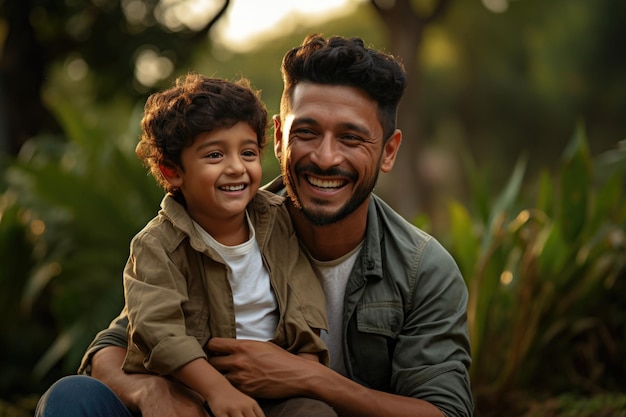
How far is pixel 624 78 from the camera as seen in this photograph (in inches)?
1023

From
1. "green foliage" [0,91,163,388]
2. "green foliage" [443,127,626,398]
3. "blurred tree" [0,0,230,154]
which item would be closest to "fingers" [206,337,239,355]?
"green foliage" [443,127,626,398]

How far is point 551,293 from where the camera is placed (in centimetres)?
479

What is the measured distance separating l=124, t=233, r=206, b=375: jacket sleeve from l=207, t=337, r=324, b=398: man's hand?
12cm

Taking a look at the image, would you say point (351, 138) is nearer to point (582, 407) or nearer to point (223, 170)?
point (223, 170)

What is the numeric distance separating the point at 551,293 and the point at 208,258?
8.56ft

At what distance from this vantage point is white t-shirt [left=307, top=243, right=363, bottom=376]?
9.95 ft

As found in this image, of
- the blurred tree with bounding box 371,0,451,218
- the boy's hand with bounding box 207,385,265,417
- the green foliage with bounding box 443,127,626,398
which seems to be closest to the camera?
the boy's hand with bounding box 207,385,265,417

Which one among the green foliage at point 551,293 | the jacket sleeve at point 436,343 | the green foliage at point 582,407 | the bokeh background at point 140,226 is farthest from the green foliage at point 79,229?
the jacket sleeve at point 436,343

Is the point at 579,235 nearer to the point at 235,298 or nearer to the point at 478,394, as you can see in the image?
the point at 478,394

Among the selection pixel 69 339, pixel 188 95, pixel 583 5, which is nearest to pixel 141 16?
pixel 69 339

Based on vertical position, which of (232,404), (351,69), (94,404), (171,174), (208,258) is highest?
(351,69)

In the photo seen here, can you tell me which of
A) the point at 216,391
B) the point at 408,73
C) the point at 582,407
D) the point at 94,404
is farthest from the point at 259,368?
the point at 408,73

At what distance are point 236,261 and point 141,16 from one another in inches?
269

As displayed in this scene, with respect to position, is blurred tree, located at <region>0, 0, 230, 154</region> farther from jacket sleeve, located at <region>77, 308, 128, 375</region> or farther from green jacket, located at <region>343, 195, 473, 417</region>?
green jacket, located at <region>343, 195, 473, 417</region>
